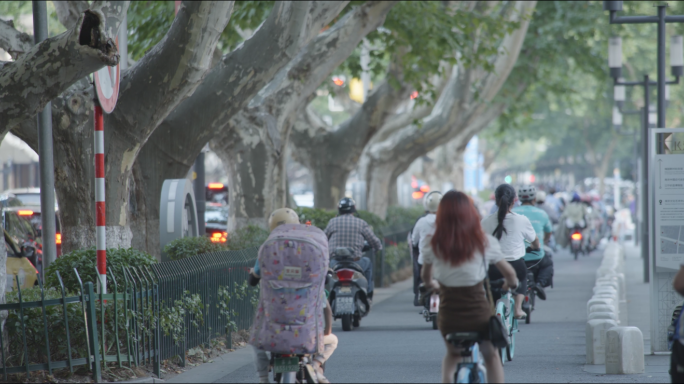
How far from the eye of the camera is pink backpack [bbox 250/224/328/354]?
6113mm

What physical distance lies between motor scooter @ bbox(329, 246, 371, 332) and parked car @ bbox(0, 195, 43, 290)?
3434 millimetres

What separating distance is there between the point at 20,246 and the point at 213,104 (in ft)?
10.7

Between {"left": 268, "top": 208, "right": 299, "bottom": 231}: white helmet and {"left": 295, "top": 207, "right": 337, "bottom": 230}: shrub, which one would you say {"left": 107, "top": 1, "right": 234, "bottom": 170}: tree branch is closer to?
{"left": 268, "top": 208, "right": 299, "bottom": 231}: white helmet

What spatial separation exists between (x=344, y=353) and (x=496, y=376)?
3976 mm

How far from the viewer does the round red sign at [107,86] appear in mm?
7555

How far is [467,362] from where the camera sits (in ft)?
19.3

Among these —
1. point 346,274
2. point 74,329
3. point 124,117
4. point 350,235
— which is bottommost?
point 346,274

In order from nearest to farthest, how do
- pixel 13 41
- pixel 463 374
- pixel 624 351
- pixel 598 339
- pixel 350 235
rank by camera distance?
pixel 463 374
pixel 624 351
pixel 598 339
pixel 13 41
pixel 350 235

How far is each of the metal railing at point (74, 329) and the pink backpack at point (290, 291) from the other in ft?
6.10

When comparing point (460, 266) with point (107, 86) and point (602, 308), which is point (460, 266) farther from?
point (602, 308)

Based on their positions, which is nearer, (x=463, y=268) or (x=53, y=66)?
(x=463, y=268)

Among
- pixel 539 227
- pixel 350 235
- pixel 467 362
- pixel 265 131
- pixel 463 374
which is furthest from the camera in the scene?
pixel 265 131

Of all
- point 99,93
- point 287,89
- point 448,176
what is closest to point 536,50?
point 448,176

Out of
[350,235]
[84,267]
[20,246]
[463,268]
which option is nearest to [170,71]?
[84,267]
